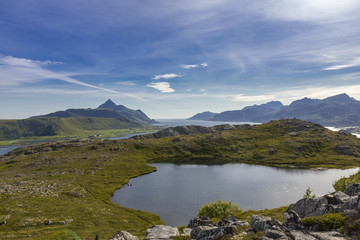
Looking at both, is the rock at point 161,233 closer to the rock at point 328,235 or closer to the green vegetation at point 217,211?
the rock at point 328,235

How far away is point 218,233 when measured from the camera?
28.0 metres

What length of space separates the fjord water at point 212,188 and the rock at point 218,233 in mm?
53953

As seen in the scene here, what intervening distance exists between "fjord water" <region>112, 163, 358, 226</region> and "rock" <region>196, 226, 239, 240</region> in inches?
2124

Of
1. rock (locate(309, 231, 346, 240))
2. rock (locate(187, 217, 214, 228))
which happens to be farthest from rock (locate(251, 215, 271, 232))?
rock (locate(187, 217, 214, 228))

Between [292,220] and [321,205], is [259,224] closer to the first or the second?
[292,220]

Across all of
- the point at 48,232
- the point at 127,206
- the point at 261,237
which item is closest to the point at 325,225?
the point at 261,237

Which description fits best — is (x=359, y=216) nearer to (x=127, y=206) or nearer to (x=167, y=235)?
(x=167, y=235)

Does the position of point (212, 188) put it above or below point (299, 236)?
below

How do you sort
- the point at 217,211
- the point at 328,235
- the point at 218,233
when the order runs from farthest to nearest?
A: the point at 217,211 → the point at 218,233 → the point at 328,235

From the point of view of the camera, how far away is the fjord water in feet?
310

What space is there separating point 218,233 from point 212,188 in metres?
97.9

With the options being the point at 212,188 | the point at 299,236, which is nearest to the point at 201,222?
the point at 299,236

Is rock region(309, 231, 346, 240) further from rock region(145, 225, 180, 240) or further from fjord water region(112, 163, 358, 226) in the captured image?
fjord water region(112, 163, 358, 226)

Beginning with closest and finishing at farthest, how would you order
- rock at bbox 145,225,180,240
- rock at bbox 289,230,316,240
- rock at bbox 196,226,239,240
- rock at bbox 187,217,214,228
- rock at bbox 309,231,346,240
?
rock at bbox 309,231,346,240, rock at bbox 289,230,316,240, rock at bbox 196,226,239,240, rock at bbox 145,225,180,240, rock at bbox 187,217,214,228
